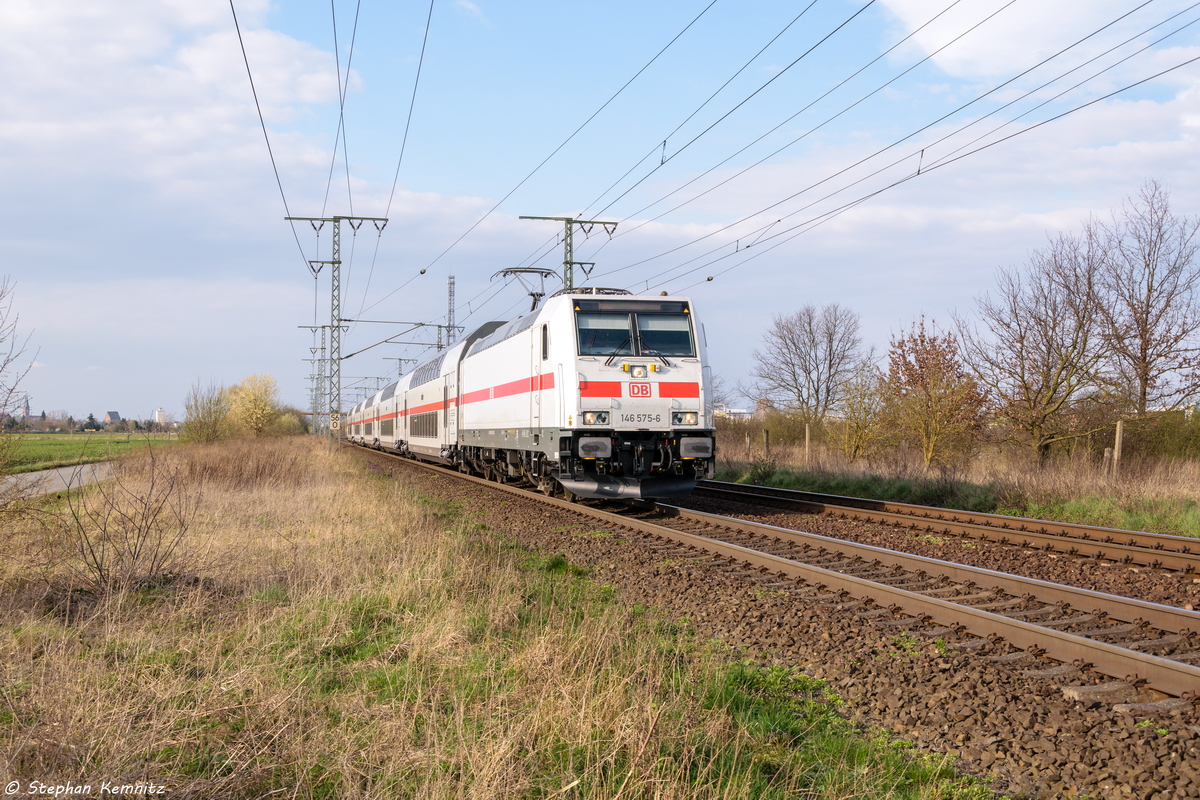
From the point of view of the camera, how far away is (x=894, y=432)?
26.6 m

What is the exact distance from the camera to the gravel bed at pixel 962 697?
395 centimetres

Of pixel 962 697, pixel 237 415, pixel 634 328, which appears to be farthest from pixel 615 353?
pixel 237 415

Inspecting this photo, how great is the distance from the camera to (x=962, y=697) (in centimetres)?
492

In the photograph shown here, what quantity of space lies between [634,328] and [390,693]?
10077 mm

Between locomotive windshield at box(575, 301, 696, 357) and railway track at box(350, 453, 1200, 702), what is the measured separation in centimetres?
417

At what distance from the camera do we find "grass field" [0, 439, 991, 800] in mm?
3512

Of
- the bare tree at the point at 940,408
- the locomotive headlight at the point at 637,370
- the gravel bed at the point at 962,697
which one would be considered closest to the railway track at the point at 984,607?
the gravel bed at the point at 962,697

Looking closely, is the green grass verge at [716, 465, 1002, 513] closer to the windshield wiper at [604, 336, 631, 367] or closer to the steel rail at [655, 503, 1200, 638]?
the steel rail at [655, 503, 1200, 638]

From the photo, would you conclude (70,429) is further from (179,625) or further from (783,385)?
(783,385)

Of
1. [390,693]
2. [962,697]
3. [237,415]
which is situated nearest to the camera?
[390,693]

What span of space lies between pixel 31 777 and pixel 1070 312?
24.5m

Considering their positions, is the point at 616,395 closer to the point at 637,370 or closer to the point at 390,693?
the point at 637,370

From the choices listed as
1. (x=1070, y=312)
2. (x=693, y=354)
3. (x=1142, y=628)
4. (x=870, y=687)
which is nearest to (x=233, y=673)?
(x=870, y=687)

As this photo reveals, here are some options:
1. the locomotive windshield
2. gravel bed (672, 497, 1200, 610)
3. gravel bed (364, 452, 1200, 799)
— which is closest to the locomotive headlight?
the locomotive windshield
